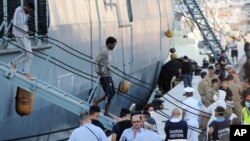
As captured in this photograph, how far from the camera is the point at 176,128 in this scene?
9.80m

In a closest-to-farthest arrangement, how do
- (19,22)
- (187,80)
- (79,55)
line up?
(19,22) < (79,55) < (187,80)

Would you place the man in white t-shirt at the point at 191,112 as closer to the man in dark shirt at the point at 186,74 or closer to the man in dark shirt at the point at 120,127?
the man in dark shirt at the point at 120,127

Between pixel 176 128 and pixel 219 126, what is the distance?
832 millimetres

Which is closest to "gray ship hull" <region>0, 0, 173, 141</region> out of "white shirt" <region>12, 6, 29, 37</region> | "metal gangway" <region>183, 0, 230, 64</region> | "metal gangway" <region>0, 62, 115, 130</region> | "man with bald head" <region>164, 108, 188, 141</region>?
"white shirt" <region>12, 6, 29, 37</region>

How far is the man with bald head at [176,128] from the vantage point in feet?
32.1

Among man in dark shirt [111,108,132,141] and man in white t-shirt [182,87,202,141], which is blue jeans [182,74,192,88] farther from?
man in dark shirt [111,108,132,141]

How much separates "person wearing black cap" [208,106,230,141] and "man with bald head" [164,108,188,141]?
656 mm

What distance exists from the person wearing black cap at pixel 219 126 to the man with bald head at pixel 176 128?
0.66 metres

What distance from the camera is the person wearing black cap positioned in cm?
1015

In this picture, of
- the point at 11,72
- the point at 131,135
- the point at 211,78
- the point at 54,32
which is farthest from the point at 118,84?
the point at 131,135

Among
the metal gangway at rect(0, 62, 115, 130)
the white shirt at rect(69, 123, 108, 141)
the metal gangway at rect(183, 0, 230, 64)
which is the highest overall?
the metal gangway at rect(183, 0, 230, 64)

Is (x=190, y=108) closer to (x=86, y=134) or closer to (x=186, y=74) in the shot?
(x=86, y=134)

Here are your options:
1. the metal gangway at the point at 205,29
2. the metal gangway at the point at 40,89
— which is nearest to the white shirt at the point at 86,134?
the metal gangway at the point at 40,89

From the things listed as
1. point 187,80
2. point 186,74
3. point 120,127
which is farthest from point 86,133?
point 186,74
